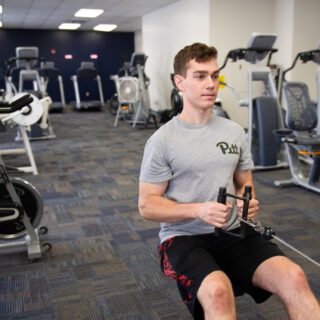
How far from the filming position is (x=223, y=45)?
7145mm

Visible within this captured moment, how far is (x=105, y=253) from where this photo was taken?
2.71 meters

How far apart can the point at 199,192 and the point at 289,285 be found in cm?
43

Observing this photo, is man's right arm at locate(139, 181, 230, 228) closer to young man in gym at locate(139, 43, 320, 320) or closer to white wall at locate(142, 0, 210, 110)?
young man in gym at locate(139, 43, 320, 320)

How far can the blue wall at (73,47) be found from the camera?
13.0 m

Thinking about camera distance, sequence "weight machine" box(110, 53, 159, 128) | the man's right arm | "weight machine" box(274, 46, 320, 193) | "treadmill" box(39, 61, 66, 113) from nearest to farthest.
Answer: the man's right arm < "weight machine" box(274, 46, 320, 193) < "weight machine" box(110, 53, 159, 128) < "treadmill" box(39, 61, 66, 113)

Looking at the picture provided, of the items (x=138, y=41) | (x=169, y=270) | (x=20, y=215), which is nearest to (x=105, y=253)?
(x=20, y=215)

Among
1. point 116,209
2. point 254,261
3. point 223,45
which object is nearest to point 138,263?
point 116,209

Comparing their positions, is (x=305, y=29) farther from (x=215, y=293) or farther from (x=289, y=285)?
(x=215, y=293)

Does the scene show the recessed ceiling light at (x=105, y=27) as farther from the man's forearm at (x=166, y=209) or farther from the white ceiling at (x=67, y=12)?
the man's forearm at (x=166, y=209)

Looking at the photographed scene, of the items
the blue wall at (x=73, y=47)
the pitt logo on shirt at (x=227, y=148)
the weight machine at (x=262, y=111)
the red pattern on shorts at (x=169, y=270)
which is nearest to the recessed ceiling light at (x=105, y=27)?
the blue wall at (x=73, y=47)

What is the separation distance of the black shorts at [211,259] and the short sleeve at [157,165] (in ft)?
0.74

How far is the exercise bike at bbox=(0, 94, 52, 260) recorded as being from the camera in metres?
2.50

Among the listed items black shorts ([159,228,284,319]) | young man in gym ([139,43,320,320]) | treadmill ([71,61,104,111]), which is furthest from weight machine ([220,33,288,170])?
treadmill ([71,61,104,111])

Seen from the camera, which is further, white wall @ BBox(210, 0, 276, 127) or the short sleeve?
white wall @ BBox(210, 0, 276, 127)
